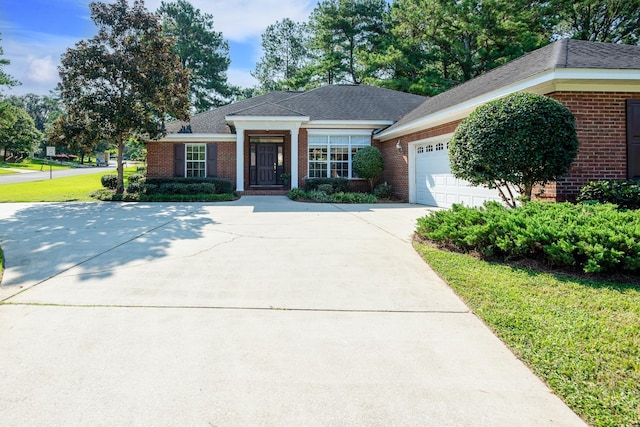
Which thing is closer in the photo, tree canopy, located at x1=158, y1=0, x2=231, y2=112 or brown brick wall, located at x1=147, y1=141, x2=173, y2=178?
brown brick wall, located at x1=147, y1=141, x2=173, y2=178

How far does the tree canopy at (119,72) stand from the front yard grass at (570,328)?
14003 mm

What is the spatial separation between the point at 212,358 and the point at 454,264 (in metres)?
3.47

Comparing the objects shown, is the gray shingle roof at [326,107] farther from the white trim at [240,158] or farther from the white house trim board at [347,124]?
the white trim at [240,158]

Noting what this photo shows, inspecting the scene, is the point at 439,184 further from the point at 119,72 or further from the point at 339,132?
the point at 119,72

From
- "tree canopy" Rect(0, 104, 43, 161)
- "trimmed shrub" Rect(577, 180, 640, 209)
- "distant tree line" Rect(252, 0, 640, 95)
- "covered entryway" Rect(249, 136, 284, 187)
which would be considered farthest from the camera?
"tree canopy" Rect(0, 104, 43, 161)

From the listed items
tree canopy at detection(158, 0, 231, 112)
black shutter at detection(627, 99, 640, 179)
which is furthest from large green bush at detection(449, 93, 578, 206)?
tree canopy at detection(158, 0, 231, 112)

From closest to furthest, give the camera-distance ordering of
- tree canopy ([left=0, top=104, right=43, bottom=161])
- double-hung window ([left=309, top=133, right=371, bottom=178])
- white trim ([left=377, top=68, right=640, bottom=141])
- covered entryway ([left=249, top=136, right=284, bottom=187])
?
white trim ([left=377, top=68, right=640, bottom=141]) → double-hung window ([left=309, top=133, right=371, bottom=178]) → covered entryway ([left=249, top=136, right=284, bottom=187]) → tree canopy ([left=0, top=104, right=43, bottom=161])

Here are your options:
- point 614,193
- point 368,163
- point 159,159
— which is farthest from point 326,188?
point 614,193

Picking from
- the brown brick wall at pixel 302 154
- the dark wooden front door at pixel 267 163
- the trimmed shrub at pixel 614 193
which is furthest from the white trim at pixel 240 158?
the trimmed shrub at pixel 614 193

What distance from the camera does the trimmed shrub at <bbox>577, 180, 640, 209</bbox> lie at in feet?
21.1

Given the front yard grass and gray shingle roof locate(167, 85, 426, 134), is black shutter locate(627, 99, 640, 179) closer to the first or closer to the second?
the front yard grass

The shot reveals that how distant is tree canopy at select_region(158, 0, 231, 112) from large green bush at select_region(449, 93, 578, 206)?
30454mm

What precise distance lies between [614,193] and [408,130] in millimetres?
→ 7492

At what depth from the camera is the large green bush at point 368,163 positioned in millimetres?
15219
